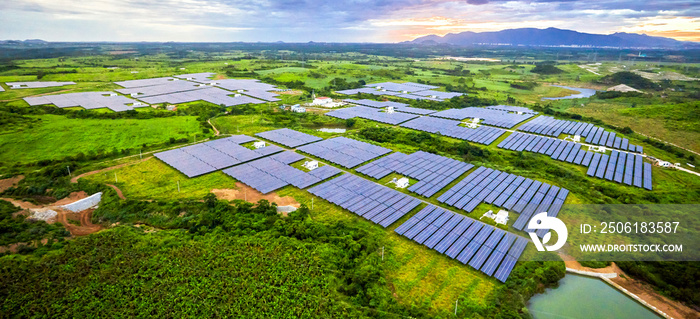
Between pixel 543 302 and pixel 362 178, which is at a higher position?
pixel 362 178

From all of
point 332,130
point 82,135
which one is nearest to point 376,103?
point 332,130

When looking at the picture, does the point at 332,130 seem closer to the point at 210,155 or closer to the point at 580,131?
Result: the point at 210,155

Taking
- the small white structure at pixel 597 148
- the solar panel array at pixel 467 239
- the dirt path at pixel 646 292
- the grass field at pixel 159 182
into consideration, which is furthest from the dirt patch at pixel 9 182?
the small white structure at pixel 597 148

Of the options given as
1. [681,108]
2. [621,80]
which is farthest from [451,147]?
[621,80]

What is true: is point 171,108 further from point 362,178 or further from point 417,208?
point 417,208

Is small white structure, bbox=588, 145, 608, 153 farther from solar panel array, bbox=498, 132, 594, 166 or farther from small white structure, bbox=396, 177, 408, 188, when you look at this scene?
small white structure, bbox=396, 177, 408, 188

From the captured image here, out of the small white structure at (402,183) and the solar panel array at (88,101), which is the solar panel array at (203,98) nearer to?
the solar panel array at (88,101)
